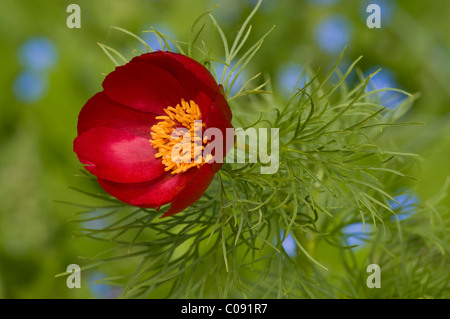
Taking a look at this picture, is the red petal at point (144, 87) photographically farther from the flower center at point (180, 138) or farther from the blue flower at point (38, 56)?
the blue flower at point (38, 56)

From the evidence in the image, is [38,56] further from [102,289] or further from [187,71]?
[187,71]

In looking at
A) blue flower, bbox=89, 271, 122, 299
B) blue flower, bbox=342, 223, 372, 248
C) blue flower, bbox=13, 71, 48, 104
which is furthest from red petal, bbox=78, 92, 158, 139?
blue flower, bbox=13, 71, 48, 104

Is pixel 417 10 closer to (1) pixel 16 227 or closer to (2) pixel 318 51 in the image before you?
(2) pixel 318 51

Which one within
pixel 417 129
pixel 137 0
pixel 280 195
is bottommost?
pixel 280 195

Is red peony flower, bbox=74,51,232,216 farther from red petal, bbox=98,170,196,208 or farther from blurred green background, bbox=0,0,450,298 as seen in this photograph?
blurred green background, bbox=0,0,450,298

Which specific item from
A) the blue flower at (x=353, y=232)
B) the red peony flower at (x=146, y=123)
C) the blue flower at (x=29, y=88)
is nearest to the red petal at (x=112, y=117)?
the red peony flower at (x=146, y=123)

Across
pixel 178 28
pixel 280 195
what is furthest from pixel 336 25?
pixel 280 195

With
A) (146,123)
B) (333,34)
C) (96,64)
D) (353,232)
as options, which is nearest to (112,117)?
(146,123)
